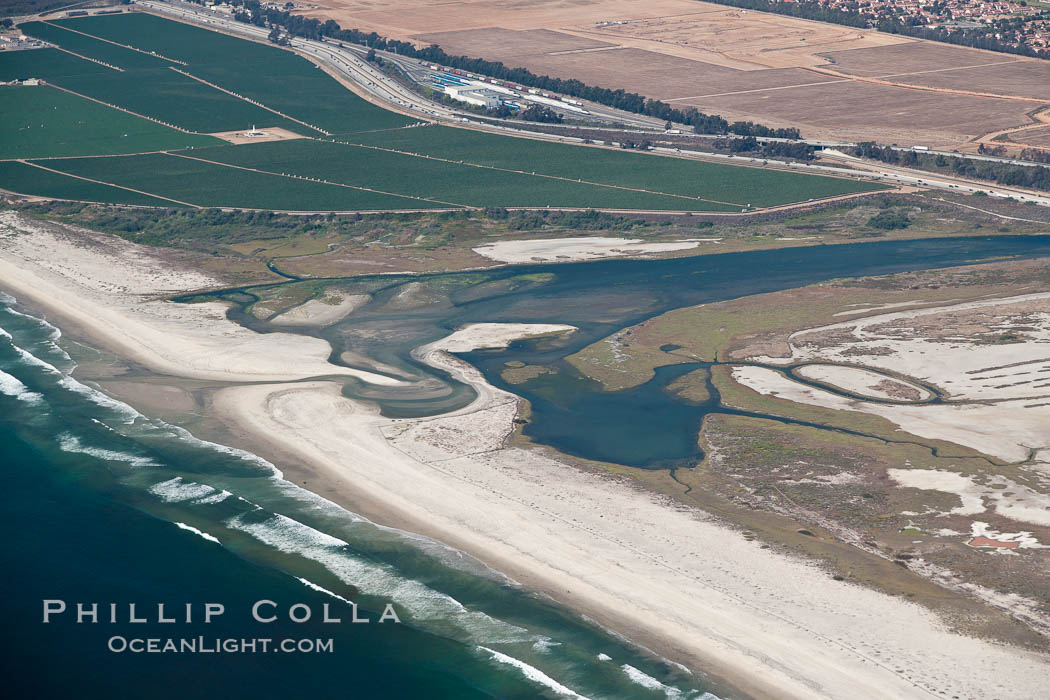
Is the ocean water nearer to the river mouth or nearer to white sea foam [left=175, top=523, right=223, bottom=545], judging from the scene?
white sea foam [left=175, top=523, right=223, bottom=545]

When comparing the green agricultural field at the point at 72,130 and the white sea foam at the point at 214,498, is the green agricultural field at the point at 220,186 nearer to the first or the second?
the green agricultural field at the point at 72,130

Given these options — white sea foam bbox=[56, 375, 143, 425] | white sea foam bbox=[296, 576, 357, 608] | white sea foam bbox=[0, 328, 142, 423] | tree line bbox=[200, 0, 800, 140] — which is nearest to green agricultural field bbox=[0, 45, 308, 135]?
tree line bbox=[200, 0, 800, 140]

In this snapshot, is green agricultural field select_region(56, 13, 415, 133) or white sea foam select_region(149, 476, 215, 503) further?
green agricultural field select_region(56, 13, 415, 133)

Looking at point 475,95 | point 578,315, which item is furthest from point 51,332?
point 475,95

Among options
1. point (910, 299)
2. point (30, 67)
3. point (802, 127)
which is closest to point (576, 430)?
point (910, 299)

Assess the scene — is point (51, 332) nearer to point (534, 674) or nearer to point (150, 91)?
point (534, 674)

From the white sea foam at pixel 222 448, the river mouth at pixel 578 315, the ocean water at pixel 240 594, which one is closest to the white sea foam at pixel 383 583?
the ocean water at pixel 240 594

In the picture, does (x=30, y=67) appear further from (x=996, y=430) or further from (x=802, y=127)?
(x=996, y=430)
